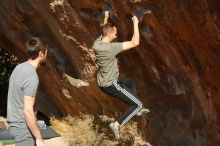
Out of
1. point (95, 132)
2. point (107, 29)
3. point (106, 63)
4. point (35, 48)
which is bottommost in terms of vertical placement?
point (95, 132)

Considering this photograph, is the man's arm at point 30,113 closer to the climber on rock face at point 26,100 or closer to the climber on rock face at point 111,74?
the climber on rock face at point 26,100

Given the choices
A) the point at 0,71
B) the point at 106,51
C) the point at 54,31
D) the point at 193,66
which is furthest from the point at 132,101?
the point at 0,71

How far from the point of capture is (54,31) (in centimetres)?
870

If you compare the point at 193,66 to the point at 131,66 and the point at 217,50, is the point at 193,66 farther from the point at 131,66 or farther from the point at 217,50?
the point at 131,66

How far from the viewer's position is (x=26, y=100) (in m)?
4.13

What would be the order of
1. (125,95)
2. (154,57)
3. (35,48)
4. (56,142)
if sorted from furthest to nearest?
(56,142), (154,57), (125,95), (35,48)

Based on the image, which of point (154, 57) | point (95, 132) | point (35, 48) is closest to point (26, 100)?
point (35, 48)

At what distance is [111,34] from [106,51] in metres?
0.24

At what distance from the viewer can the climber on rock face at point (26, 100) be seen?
4.13 m

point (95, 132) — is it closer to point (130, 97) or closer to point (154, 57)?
point (154, 57)

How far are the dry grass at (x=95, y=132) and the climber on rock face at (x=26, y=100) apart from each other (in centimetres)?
425

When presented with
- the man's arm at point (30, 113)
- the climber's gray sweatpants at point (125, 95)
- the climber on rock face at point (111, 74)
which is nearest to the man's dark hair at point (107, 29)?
the climber on rock face at point (111, 74)

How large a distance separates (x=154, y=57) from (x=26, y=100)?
3837 millimetres

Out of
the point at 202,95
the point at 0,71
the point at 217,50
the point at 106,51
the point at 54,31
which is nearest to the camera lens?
the point at 106,51
